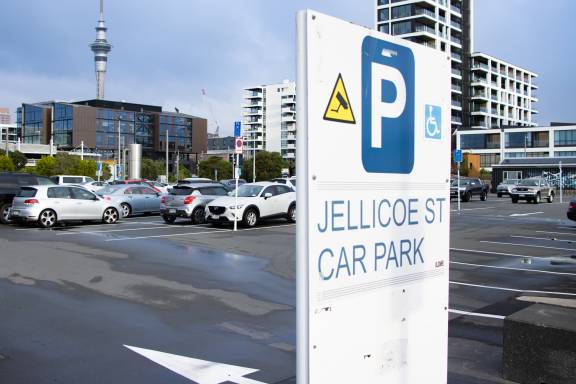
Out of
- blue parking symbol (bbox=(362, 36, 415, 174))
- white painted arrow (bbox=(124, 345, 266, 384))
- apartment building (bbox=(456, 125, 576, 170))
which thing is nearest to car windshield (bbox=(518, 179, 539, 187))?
white painted arrow (bbox=(124, 345, 266, 384))

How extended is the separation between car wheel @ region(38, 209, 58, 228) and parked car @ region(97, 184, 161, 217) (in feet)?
13.8

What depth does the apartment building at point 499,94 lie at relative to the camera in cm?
11094

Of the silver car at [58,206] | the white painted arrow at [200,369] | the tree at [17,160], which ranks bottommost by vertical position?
the white painted arrow at [200,369]

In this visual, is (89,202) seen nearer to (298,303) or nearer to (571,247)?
(571,247)

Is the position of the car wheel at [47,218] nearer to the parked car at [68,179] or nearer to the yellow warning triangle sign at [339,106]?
the parked car at [68,179]

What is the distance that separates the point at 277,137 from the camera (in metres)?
150

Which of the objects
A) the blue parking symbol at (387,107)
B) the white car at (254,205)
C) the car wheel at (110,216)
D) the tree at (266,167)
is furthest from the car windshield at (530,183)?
the tree at (266,167)

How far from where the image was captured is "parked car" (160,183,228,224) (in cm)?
2172

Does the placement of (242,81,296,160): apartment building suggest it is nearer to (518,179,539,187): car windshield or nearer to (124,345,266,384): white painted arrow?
(518,179,539,187): car windshield

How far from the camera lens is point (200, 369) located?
5.25 metres

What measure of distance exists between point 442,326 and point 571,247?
14296 millimetres

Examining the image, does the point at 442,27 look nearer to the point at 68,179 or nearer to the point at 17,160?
the point at 17,160

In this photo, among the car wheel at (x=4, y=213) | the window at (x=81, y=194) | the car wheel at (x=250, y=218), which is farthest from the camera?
the car wheel at (x=4, y=213)

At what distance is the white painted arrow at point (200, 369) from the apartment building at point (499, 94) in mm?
108471
